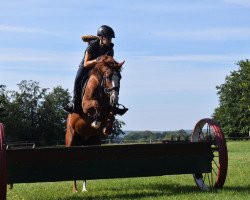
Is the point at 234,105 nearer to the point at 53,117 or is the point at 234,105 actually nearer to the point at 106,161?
the point at 53,117

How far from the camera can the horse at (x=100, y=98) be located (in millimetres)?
10461

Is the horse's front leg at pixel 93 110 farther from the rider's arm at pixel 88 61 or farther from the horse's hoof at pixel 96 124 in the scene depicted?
the rider's arm at pixel 88 61

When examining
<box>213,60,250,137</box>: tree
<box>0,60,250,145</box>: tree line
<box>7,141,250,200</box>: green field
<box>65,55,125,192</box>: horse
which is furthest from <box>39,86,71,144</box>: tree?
<box>65,55,125,192</box>: horse

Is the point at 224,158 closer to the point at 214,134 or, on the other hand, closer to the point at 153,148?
the point at 214,134

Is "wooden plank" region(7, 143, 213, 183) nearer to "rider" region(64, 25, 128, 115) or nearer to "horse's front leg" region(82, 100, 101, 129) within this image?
"horse's front leg" region(82, 100, 101, 129)

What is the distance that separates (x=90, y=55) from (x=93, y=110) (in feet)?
4.65

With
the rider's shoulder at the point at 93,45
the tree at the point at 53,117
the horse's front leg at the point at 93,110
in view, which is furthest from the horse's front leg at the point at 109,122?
the tree at the point at 53,117

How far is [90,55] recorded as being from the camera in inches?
461

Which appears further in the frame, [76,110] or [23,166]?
[76,110]

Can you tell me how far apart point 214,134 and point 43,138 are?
85.8 m

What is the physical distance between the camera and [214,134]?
10.7 metres

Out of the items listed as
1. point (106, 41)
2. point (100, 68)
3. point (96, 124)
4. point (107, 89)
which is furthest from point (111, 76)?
point (106, 41)

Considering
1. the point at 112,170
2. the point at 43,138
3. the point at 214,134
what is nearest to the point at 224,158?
the point at 214,134

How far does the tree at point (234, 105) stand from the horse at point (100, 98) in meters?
80.0
